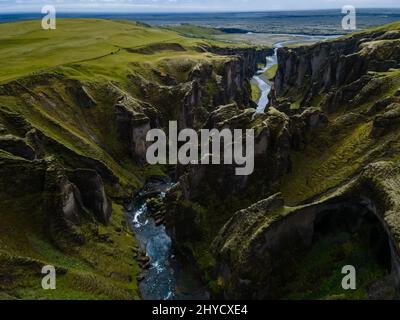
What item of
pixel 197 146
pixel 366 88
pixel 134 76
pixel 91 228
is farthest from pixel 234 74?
pixel 91 228

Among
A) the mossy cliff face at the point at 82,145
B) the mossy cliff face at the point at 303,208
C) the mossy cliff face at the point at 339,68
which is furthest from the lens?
the mossy cliff face at the point at 339,68

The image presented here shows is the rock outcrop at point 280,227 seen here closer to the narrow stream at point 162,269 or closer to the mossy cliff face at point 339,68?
the narrow stream at point 162,269

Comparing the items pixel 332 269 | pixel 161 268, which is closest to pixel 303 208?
pixel 332 269

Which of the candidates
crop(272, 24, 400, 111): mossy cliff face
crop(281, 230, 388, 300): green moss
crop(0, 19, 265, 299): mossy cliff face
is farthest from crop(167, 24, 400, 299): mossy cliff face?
crop(0, 19, 265, 299): mossy cliff face

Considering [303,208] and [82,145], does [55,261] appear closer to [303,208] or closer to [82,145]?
[303,208]

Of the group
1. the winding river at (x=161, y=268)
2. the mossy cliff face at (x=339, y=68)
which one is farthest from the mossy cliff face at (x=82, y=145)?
the mossy cliff face at (x=339, y=68)

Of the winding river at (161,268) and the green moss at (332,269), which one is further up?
the green moss at (332,269)

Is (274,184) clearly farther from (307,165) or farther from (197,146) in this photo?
(197,146)
